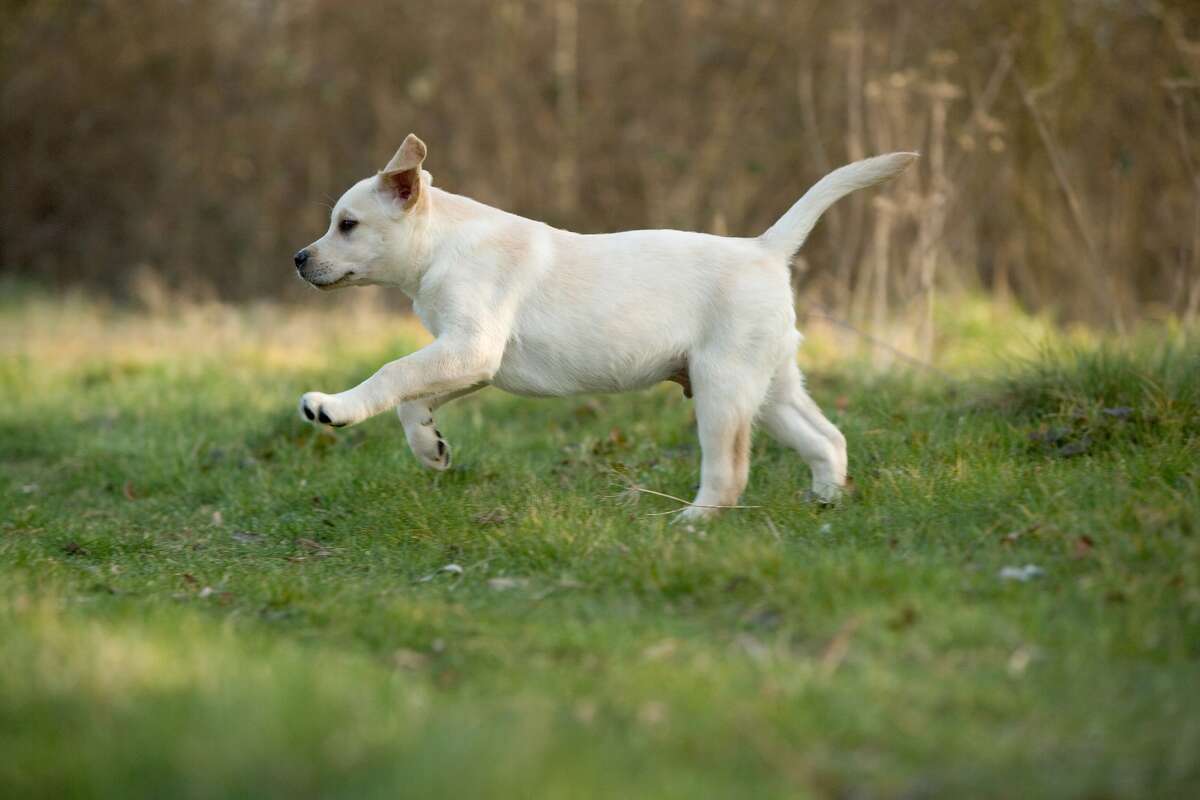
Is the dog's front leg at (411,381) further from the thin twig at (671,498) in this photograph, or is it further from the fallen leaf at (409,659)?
the fallen leaf at (409,659)

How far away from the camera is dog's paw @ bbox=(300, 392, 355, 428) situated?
14.8ft

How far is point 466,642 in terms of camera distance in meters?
3.55

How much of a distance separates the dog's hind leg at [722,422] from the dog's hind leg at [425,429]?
981 mm

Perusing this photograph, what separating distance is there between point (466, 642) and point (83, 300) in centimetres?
1225

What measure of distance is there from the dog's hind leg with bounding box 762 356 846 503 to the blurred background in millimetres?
2327

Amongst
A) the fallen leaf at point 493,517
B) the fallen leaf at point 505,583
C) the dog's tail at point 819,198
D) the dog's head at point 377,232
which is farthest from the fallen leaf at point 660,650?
the dog's head at point 377,232

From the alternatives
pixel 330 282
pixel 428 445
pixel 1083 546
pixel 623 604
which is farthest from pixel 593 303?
pixel 1083 546

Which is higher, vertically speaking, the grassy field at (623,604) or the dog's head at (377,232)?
the dog's head at (377,232)

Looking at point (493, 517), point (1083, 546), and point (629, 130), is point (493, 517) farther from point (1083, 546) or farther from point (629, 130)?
point (629, 130)

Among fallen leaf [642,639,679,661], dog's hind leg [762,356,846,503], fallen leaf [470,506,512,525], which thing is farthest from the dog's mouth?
fallen leaf [642,639,679,661]

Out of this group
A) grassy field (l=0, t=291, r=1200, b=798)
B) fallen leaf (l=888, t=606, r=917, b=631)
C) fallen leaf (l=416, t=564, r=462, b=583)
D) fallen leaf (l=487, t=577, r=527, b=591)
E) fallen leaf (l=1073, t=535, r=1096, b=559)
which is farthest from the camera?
fallen leaf (l=416, t=564, r=462, b=583)

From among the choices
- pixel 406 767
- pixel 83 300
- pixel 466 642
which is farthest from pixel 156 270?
pixel 406 767

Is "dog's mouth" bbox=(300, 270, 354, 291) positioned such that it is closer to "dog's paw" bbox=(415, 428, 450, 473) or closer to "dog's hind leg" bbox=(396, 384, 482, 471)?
"dog's hind leg" bbox=(396, 384, 482, 471)

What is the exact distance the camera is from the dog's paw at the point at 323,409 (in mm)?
4508
